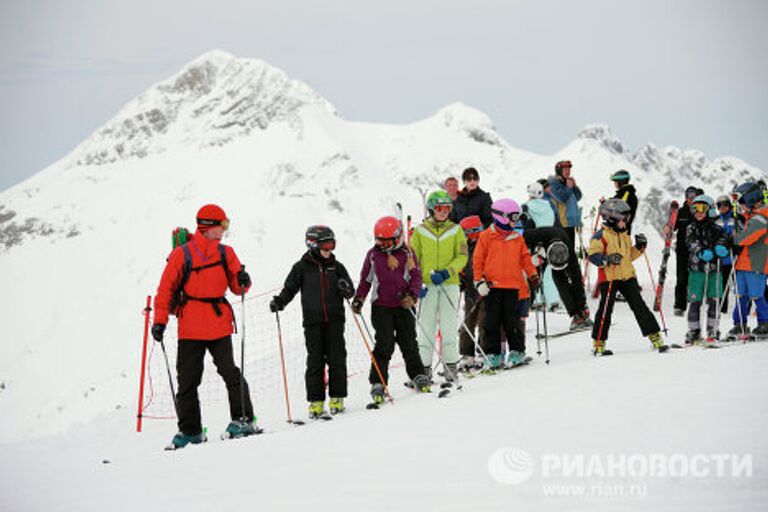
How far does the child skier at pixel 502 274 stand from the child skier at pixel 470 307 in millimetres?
268

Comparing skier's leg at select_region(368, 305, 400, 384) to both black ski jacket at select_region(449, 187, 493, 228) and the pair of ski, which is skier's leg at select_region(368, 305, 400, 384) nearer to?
the pair of ski

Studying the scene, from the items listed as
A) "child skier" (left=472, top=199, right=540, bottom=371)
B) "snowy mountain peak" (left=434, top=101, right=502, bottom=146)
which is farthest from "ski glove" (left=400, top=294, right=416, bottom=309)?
"snowy mountain peak" (left=434, top=101, right=502, bottom=146)

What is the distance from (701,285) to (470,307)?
2.90 metres

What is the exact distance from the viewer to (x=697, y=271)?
8414 millimetres

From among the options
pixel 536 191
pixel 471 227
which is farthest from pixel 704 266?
pixel 471 227

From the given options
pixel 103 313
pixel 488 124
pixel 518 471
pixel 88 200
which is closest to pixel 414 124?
pixel 488 124

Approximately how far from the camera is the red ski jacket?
6.18 m

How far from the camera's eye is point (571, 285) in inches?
392

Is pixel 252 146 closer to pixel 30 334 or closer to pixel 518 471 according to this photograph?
pixel 30 334

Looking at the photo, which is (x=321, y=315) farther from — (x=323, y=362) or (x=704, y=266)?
(x=704, y=266)

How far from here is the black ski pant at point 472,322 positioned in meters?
8.01

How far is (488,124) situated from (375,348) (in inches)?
2123

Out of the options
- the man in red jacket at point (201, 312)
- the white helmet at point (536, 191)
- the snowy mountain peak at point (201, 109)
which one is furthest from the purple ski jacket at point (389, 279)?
the snowy mountain peak at point (201, 109)

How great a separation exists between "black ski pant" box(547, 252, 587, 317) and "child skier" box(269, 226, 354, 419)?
13.5 feet
